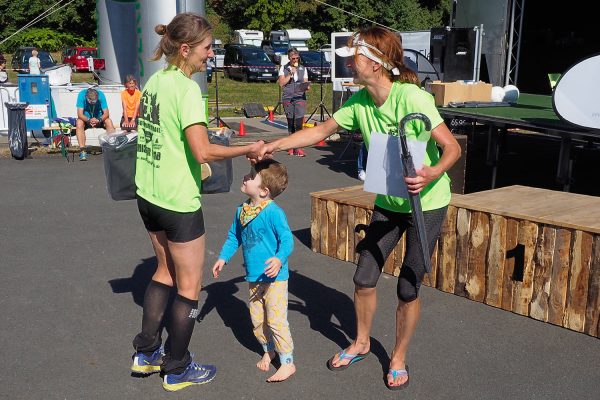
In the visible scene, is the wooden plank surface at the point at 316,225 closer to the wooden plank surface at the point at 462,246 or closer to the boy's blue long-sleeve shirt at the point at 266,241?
the wooden plank surface at the point at 462,246

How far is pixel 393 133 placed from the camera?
11.4 ft

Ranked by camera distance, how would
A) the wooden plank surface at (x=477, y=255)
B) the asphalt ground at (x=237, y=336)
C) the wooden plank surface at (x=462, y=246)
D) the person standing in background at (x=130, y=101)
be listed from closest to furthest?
the asphalt ground at (x=237, y=336)
the wooden plank surface at (x=477, y=255)
the wooden plank surface at (x=462, y=246)
the person standing in background at (x=130, y=101)

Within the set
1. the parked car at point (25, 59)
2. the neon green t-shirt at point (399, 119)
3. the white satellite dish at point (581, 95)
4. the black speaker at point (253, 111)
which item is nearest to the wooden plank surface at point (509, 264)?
the neon green t-shirt at point (399, 119)

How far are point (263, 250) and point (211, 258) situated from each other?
8.65 feet

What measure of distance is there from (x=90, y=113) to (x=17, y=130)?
1263mm

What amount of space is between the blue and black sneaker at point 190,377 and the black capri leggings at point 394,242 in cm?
99

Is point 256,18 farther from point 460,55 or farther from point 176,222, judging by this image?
point 176,222

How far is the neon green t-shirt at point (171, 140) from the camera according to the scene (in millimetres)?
3260

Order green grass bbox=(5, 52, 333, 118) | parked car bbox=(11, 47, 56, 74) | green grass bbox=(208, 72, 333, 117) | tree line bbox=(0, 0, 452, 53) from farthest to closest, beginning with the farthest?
tree line bbox=(0, 0, 452, 53) → parked car bbox=(11, 47, 56, 74) → green grass bbox=(208, 72, 333, 117) → green grass bbox=(5, 52, 333, 118)

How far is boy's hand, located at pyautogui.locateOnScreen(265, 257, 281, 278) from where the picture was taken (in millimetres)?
3500

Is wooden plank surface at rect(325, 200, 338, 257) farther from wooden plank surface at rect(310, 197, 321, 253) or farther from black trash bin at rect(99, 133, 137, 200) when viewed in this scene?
black trash bin at rect(99, 133, 137, 200)

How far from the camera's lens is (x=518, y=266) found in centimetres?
484

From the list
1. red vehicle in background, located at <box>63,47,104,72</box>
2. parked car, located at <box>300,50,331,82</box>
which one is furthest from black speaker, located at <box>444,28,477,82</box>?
red vehicle in background, located at <box>63,47,104,72</box>

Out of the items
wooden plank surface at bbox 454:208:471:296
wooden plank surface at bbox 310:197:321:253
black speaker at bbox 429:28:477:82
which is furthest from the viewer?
black speaker at bbox 429:28:477:82
